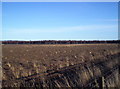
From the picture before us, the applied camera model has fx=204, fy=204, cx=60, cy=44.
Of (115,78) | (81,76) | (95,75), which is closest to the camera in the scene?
(115,78)

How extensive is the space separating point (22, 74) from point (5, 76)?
0.97 metres

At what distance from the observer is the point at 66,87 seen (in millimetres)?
7684

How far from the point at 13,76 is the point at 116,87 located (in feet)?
20.6

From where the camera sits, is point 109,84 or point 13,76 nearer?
point 109,84

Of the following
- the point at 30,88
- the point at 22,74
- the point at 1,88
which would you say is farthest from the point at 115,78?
the point at 22,74

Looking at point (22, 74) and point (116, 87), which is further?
point (22, 74)

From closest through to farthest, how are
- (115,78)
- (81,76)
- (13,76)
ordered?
(115,78), (81,76), (13,76)

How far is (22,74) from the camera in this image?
12055mm

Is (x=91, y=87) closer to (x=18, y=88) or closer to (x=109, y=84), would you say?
(x=109, y=84)

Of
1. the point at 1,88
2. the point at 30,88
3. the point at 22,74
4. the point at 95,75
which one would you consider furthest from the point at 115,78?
the point at 22,74

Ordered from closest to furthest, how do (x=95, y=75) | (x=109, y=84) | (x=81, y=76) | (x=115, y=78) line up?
(x=109, y=84), (x=115, y=78), (x=81, y=76), (x=95, y=75)

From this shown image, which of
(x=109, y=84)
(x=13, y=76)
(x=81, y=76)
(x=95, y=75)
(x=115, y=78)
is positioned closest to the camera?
(x=109, y=84)

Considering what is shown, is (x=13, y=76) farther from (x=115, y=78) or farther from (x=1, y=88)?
(x=115, y=78)

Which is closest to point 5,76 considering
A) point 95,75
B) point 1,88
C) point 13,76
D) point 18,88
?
point 13,76
